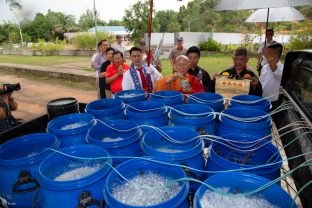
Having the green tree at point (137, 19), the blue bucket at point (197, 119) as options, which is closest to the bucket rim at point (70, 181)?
the blue bucket at point (197, 119)

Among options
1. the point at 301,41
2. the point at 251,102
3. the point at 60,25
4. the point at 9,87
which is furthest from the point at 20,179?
the point at 60,25

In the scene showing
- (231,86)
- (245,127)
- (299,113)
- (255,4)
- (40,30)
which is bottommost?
(245,127)

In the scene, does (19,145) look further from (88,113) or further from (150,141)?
(150,141)

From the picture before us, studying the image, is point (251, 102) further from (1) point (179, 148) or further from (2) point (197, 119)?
(1) point (179, 148)

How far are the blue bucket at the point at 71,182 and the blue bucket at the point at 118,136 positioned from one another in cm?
15

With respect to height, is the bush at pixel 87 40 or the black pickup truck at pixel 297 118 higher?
the bush at pixel 87 40

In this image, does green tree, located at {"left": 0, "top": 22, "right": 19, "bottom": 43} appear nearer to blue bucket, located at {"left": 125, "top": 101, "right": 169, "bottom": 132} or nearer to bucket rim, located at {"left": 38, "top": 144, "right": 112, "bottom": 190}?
blue bucket, located at {"left": 125, "top": 101, "right": 169, "bottom": 132}

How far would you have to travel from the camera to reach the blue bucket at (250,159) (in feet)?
5.02

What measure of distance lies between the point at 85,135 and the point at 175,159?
94 centimetres

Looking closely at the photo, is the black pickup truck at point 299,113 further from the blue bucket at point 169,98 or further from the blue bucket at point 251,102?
the blue bucket at point 169,98

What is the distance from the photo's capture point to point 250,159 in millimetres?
1912

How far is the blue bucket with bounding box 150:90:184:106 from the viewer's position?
2.78m

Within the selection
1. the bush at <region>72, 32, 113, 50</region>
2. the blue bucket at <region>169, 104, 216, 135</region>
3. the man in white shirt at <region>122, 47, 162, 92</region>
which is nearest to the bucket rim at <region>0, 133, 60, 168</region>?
the blue bucket at <region>169, 104, 216, 135</region>

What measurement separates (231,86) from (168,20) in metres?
33.9
